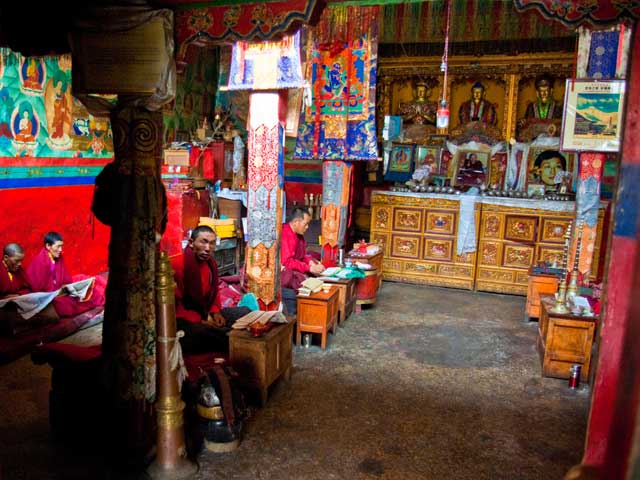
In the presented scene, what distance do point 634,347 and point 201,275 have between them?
4.59 meters

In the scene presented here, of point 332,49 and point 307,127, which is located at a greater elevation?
point 332,49

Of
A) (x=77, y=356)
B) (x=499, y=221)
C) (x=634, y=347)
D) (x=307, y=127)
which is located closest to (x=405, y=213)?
(x=499, y=221)

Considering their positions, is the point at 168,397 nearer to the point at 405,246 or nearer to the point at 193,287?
the point at 193,287

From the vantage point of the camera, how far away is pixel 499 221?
854 centimetres

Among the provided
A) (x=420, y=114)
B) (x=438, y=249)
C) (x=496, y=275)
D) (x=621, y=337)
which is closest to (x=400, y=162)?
(x=420, y=114)

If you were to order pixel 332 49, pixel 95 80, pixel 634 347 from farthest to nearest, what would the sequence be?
1. pixel 332 49
2. pixel 95 80
3. pixel 634 347

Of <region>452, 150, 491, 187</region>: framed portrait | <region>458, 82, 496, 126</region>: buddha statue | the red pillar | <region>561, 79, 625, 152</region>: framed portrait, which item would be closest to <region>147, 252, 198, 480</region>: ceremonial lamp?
the red pillar

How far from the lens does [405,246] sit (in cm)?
902

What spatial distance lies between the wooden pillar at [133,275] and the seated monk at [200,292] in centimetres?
126

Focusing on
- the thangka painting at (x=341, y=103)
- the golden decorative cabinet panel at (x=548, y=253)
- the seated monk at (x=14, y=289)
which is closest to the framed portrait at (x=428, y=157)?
the golden decorative cabinet panel at (x=548, y=253)

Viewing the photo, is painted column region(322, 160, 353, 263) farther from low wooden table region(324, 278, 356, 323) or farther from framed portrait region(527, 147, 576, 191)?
framed portrait region(527, 147, 576, 191)

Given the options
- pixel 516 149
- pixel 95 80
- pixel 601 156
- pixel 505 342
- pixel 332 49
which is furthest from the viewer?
pixel 516 149

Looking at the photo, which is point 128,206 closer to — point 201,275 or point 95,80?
point 95,80

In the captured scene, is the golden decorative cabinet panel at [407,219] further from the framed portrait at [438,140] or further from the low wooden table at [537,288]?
the framed portrait at [438,140]
